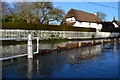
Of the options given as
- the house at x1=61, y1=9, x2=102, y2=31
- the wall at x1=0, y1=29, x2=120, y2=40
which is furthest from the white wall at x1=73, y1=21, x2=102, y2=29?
the wall at x1=0, y1=29, x2=120, y2=40

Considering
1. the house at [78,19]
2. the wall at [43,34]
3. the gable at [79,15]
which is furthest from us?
the gable at [79,15]

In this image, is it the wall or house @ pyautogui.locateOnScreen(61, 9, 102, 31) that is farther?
house @ pyautogui.locateOnScreen(61, 9, 102, 31)

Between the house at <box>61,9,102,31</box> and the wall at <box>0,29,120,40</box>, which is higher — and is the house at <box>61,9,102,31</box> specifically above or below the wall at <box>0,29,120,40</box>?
above

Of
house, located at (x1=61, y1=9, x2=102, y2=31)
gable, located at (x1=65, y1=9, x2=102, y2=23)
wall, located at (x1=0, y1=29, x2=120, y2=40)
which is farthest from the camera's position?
gable, located at (x1=65, y1=9, x2=102, y2=23)

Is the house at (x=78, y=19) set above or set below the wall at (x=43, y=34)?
above

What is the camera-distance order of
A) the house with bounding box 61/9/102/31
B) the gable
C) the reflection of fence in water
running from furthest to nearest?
the gable → the house with bounding box 61/9/102/31 → the reflection of fence in water

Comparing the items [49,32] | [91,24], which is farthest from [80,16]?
[49,32]

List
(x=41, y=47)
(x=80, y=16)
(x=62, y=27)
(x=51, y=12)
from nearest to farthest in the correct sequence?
(x=41, y=47), (x=62, y=27), (x=51, y=12), (x=80, y=16)

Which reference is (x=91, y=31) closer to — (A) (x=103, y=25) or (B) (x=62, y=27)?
(B) (x=62, y=27)

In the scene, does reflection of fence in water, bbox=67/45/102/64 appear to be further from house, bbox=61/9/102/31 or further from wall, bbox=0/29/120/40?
house, bbox=61/9/102/31

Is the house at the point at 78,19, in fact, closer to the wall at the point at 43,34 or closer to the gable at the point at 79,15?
the gable at the point at 79,15

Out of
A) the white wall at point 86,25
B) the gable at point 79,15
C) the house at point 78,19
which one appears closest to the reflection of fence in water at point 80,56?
the house at point 78,19

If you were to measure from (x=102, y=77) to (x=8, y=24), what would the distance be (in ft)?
52.3

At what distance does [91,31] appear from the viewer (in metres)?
35.5
